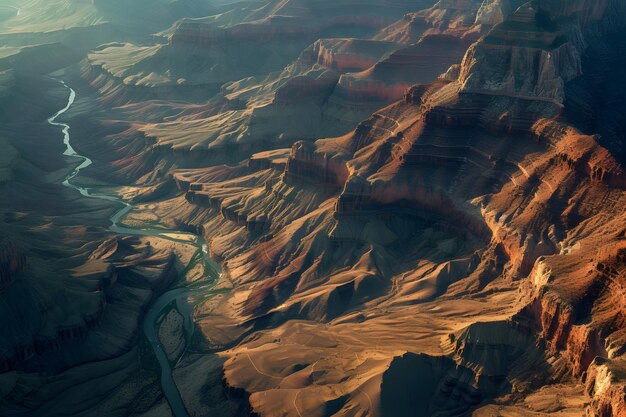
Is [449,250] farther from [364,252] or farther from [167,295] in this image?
[167,295]

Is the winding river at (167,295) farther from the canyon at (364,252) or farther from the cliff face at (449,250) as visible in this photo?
the cliff face at (449,250)

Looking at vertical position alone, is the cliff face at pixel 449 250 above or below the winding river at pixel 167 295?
above

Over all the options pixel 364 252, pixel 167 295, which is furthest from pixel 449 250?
pixel 167 295

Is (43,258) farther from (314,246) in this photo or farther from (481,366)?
(481,366)

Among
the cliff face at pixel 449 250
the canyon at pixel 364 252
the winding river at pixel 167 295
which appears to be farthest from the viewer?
the winding river at pixel 167 295

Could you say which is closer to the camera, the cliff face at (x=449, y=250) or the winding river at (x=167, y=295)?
the cliff face at (x=449, y=250)

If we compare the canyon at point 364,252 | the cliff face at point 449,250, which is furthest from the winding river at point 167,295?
the cliff face at point 449,250

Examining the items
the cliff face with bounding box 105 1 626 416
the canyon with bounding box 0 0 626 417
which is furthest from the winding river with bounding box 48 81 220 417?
the cliff face with bounding box 105 1 626 416

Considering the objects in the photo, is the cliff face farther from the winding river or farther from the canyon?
the winding river
